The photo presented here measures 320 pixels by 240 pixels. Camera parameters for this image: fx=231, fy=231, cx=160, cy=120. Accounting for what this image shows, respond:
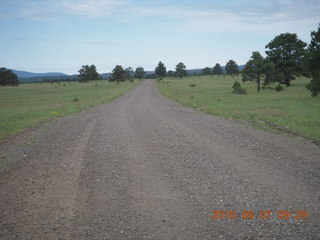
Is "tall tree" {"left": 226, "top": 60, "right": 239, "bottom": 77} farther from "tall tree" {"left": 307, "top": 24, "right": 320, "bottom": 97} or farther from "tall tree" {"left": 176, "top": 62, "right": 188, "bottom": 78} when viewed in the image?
"tall tree" {"left": 307, "top": 24, "right": 320, "bottom": 97}

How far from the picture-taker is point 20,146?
34.6 ft

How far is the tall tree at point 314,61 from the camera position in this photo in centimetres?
2564

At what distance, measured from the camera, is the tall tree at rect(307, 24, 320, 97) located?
25641 millimetres

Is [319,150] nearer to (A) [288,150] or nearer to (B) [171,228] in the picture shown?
(A) [288,150]

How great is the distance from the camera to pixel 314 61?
86.0 feet

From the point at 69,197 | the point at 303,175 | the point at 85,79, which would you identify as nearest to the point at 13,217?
the point at 69,197

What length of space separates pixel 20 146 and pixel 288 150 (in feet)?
37.7

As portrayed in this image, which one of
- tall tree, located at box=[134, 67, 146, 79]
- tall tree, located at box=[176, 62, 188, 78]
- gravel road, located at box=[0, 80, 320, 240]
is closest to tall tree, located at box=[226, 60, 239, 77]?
tall tree, located at box=[176, 62, 188, 78]

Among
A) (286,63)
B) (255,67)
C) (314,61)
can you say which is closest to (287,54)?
(286,63)
